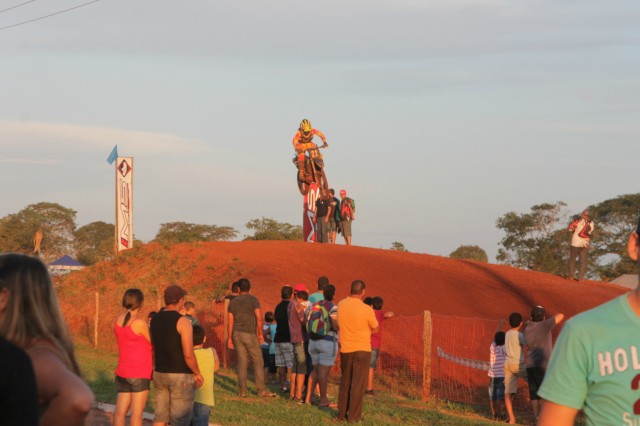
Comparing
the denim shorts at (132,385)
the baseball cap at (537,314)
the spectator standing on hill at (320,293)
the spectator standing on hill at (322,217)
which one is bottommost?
the denim shorts at (132,385)

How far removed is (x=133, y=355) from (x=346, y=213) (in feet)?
85.4

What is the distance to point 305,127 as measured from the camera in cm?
3734

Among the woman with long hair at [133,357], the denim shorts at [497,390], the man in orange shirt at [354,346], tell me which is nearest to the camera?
the woman with long hair at [133,357]

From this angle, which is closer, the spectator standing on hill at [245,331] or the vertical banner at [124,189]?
the spectator standing on hill at [245,331]

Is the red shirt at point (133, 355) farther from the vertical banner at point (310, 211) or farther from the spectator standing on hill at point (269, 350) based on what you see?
the vertical banner at point (310, 211)

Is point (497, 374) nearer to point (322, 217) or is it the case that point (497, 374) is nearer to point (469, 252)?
point (322, 217)

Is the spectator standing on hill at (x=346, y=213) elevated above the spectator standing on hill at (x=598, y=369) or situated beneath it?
elevated above

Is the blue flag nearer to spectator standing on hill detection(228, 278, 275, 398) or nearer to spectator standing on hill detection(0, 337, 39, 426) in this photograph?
spectator standing on hill detection(228, 278, 275, 398)

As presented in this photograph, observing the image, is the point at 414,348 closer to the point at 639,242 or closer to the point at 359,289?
the point at 359,289

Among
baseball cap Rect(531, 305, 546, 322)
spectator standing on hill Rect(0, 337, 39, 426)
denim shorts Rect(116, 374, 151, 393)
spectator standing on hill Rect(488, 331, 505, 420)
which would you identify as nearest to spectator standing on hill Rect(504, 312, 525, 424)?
spectator standing on hill Rect(488, 331, 505, 420)

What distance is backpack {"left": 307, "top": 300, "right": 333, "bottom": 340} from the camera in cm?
1422

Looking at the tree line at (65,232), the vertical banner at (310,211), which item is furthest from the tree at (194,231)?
the vertical banner at (310,211)

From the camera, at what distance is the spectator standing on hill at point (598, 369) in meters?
3.39

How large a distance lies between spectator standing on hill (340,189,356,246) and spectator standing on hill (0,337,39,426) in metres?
31.9
